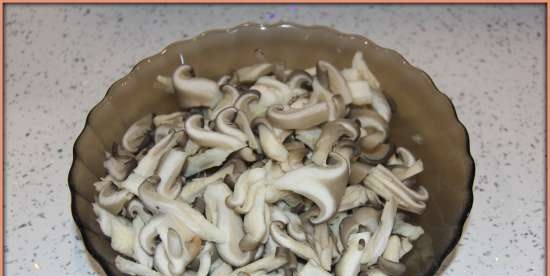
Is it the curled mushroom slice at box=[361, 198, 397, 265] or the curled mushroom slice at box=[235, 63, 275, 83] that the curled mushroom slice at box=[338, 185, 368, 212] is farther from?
the curled mushroom slice at box=[235, 63, 275, 83]

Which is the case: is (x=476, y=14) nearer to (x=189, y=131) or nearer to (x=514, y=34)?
(x=514, y=34)

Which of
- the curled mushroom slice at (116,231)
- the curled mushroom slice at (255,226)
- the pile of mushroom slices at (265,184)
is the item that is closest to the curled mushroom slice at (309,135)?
the pile of mushroom slices at (265,184)

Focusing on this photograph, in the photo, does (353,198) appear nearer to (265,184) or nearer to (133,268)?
(265,184)

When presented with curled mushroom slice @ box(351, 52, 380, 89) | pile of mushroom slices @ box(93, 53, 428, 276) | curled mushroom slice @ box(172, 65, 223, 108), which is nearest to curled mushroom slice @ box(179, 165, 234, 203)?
pile of mushroom slices @ box(93, 53, 428, 276)

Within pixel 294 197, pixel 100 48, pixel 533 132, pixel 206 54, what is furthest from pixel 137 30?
pixel 533 132

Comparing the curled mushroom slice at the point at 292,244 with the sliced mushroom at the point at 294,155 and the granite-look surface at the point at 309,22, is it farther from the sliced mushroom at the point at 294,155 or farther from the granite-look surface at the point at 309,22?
A: the granite-look surface at the point at 309,22

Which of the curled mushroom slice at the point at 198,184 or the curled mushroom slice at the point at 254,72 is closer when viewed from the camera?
the curled mushroom slice at the point at 198,184

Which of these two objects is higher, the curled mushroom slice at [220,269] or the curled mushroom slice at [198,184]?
the curled mushroom slice at [198,184]
